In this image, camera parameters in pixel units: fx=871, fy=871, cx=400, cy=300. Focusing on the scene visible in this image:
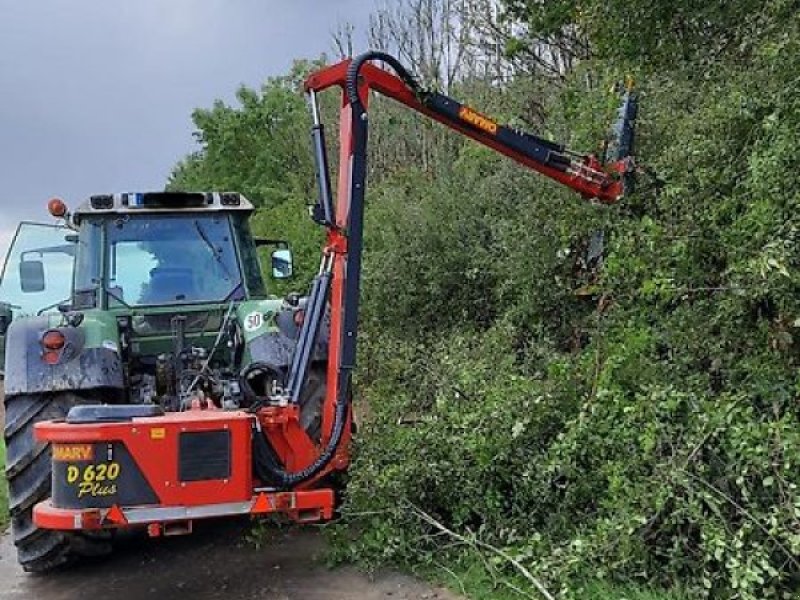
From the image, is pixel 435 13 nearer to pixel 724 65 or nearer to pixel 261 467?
pixel 724 65

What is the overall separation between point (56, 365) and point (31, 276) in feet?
4.36

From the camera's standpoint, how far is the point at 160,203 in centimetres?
598

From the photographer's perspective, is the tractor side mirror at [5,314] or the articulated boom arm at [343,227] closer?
the articulated boom arm at [343,227]

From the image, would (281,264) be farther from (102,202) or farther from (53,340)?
(53,340)

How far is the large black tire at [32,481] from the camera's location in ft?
15.4

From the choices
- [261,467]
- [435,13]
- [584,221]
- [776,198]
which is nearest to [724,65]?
[584,221]

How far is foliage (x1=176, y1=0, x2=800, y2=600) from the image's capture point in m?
3.75

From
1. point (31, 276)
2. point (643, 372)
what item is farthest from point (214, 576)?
point (643, 372)

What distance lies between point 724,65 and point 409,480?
3.27 m

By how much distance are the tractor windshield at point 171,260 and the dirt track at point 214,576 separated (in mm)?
1616

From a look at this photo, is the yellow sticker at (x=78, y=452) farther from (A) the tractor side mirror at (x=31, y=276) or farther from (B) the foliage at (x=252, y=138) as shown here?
(B) the foliage at (x=252, y=138)

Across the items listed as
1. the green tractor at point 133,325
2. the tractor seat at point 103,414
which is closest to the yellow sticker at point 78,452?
the tractor seat at point 103,414

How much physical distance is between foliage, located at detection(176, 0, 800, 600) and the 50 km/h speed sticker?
98 centimetres

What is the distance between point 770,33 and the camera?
4828 millimetres
